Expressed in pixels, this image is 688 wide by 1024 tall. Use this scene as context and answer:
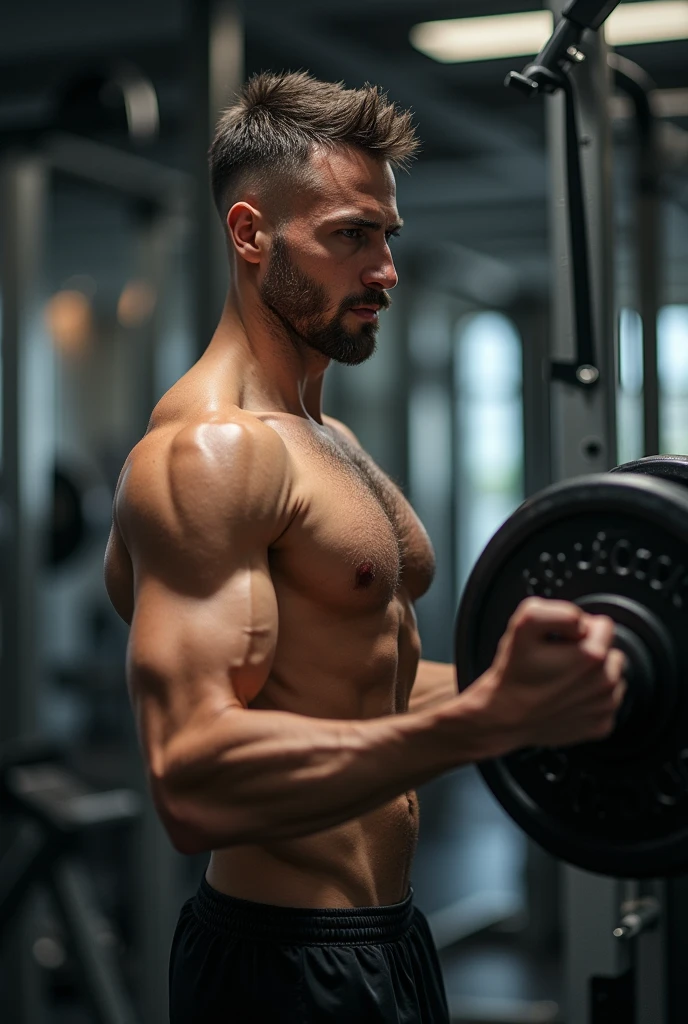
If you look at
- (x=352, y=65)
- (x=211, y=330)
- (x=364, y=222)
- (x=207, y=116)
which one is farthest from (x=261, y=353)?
(x=352, y=65)

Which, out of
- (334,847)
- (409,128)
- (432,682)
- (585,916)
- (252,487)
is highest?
(409,128)

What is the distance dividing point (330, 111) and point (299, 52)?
3.61 m

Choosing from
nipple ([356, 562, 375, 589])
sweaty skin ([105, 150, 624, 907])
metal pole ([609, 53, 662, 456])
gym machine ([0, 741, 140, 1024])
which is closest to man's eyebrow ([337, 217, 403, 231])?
sweaty skin ([105, 150, 624, 907])

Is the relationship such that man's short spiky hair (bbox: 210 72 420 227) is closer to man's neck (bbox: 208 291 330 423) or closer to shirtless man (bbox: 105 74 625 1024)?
shirtless man (bbox: 105 74 625 1024)

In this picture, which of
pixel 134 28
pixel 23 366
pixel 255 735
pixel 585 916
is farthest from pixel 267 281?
pixel 134 28

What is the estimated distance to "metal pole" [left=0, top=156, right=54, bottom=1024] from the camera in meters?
3.00

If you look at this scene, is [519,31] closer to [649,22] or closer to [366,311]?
[649,22]

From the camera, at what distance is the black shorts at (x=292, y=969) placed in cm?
131

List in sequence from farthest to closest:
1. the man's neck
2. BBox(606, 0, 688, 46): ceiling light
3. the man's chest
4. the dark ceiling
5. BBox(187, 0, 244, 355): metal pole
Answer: the dark ceiling < BBox(606, 0, 688, 46): ceiling light < BBox(187, 0, 244, 355): metal pole < the man's neck < the man's chest

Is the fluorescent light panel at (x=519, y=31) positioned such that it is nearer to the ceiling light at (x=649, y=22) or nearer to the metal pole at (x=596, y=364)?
the ceiling light at (x=649, y=22)

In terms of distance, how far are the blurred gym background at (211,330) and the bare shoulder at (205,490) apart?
0.60 m

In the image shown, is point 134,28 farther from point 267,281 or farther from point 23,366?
point 267,281

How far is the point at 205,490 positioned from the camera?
1177 mm

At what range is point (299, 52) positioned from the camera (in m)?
4.76
